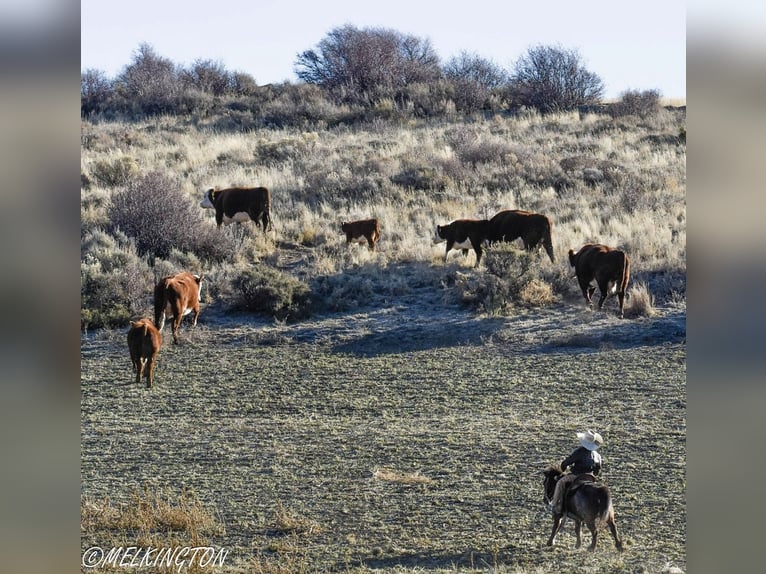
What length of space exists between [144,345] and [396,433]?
244cm

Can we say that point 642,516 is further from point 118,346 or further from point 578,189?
point 578,189

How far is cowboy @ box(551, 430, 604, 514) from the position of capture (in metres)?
5.22

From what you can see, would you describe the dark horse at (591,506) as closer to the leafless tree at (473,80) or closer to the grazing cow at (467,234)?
the grazing cow at (467,234)

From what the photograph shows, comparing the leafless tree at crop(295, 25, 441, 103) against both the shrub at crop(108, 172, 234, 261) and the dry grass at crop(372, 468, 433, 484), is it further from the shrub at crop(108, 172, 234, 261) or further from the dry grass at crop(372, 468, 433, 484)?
the dry grass at crop(372, 468, 433, 484)

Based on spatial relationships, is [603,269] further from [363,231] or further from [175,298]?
[175,298]

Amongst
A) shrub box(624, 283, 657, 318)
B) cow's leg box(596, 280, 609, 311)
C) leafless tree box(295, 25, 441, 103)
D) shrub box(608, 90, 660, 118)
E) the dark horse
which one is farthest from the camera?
leafless tree box(295, 25, 441, 103)

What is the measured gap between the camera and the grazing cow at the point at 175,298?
984 centimetres

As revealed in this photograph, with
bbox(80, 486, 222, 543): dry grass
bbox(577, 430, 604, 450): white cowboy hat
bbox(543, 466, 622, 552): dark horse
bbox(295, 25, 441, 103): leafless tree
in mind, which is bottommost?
bbox(80, 486, 222, 543): dry grass

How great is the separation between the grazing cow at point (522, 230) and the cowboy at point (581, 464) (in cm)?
699

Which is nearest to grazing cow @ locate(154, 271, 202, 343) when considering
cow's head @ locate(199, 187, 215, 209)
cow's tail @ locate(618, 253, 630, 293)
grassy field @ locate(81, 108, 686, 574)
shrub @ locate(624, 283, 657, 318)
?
grassy field @ locate(81, 108, 686, 574)

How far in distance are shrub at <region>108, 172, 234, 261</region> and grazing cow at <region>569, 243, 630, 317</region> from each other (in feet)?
15.0
